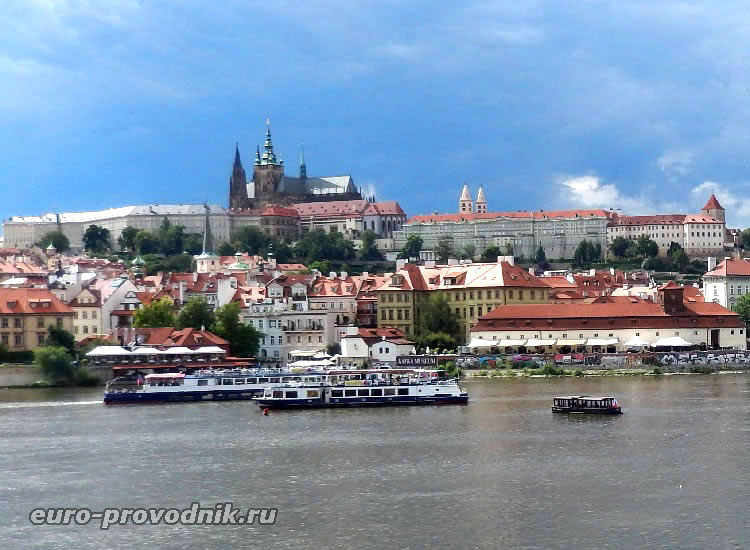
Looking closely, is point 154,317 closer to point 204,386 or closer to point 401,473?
point 204,386

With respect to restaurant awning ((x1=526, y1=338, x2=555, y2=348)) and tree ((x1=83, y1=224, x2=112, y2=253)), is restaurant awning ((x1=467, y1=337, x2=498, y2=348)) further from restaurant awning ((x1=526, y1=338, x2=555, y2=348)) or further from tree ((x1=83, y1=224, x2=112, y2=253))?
tree ((x1=83, y1=224, x2=112, y2=253))

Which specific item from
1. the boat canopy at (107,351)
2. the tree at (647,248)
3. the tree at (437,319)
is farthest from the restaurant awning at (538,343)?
the tree at (647,248)

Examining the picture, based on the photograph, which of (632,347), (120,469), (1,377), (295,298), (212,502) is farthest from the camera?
(295,298)

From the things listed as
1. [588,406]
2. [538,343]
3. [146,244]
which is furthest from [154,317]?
[146,244]

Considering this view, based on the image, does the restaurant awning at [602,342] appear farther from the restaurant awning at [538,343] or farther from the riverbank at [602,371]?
the riverbank at [602,371]

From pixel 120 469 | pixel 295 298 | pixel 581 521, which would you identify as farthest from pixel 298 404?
pixel 295 298

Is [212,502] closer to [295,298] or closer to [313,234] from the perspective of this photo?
[295,298]

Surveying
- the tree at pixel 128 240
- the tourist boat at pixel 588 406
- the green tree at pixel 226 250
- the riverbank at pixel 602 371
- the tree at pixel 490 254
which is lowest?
the tourist boat at pixel 588 406
